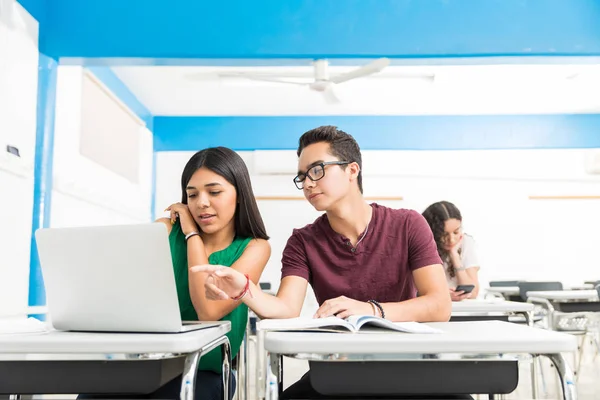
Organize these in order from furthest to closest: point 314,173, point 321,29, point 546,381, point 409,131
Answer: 1. point 409,131
2. point 321,29
3. point 546,381
4. point 314,173

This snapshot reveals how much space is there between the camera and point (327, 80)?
4.69 metres

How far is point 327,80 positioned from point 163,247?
3804 millimetres

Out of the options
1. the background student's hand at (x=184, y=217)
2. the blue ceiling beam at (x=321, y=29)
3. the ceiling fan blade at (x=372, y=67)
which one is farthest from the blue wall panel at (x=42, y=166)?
the background student's hand at (x=184, y=217)

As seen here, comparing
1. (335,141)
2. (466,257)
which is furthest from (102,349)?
(466,257)

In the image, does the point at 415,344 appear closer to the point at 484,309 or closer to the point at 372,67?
the point at 484,309

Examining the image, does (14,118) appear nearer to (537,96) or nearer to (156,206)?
(156,206)

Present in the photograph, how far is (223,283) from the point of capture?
1357 millimetres

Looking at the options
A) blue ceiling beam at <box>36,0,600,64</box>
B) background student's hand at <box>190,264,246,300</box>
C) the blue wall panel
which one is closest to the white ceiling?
blue ceiling beam at <box>36,0,600,64</box>

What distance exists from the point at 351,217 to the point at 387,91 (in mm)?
5116

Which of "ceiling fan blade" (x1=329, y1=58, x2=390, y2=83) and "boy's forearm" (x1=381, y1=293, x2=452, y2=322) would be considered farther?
"ceiling fan blade" (x1=329, y1=58, x2=390, y2=83)

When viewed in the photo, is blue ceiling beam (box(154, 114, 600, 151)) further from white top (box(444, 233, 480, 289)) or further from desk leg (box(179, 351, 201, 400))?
desk leg (box(179, 351, 201, 400))

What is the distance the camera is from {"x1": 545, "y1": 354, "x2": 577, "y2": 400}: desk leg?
39.3 inches

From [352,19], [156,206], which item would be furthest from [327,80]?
[156,206]

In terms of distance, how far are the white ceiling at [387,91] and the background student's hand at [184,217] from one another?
12.0 ft
